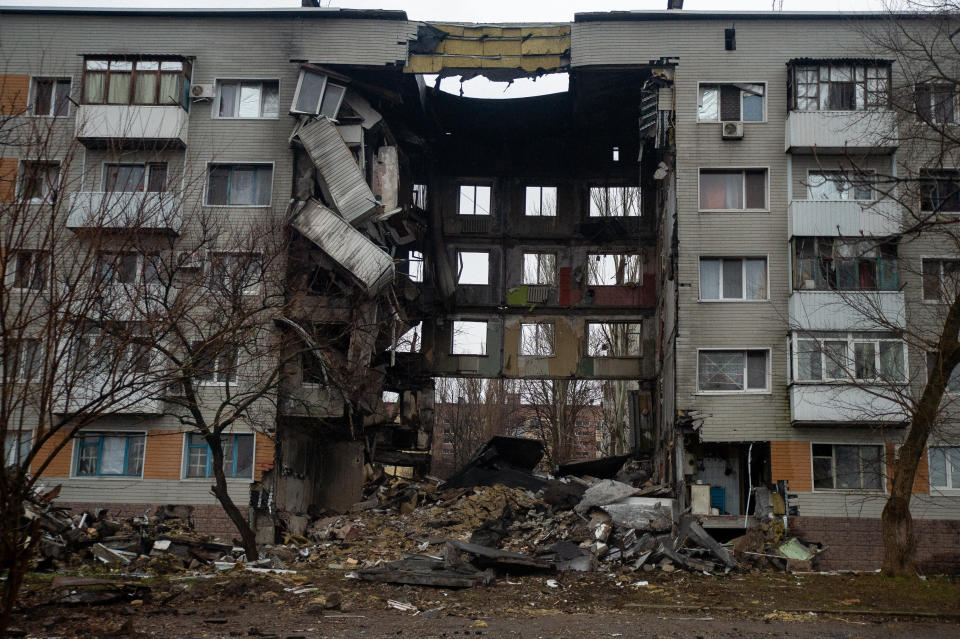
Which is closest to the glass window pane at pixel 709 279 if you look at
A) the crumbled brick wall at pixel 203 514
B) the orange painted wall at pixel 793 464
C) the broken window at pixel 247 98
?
the orange painted wall at pixel 793 464

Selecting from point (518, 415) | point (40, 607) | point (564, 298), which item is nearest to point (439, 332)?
point (564, 298)

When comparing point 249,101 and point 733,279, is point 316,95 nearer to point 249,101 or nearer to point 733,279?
point 249,101

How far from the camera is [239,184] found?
28656mm

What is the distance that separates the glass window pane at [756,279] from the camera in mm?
27375

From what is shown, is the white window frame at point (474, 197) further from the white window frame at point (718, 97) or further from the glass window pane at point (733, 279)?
Answer: the glass window pane at point (733, 279)

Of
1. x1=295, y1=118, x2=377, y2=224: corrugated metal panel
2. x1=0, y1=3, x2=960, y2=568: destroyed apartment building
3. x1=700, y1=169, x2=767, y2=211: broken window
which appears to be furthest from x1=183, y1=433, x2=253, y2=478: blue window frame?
x1=700, y1=169, x2=767, y2=211: broken window

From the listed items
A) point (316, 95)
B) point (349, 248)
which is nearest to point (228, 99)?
point (316, 95)

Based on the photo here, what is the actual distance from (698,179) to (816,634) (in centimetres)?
1677

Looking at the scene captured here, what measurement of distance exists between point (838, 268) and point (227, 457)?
19.0m

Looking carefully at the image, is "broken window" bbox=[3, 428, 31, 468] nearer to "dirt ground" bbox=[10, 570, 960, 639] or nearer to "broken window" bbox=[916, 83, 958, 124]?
"dirt ground" bbox=[10, 570, 960, 639]

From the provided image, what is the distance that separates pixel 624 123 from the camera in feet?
112

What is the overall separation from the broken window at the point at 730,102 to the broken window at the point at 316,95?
11454mm

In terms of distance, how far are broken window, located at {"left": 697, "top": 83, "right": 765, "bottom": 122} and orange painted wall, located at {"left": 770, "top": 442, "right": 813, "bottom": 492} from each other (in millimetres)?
10175

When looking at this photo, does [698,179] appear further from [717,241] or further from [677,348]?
[677,348]
